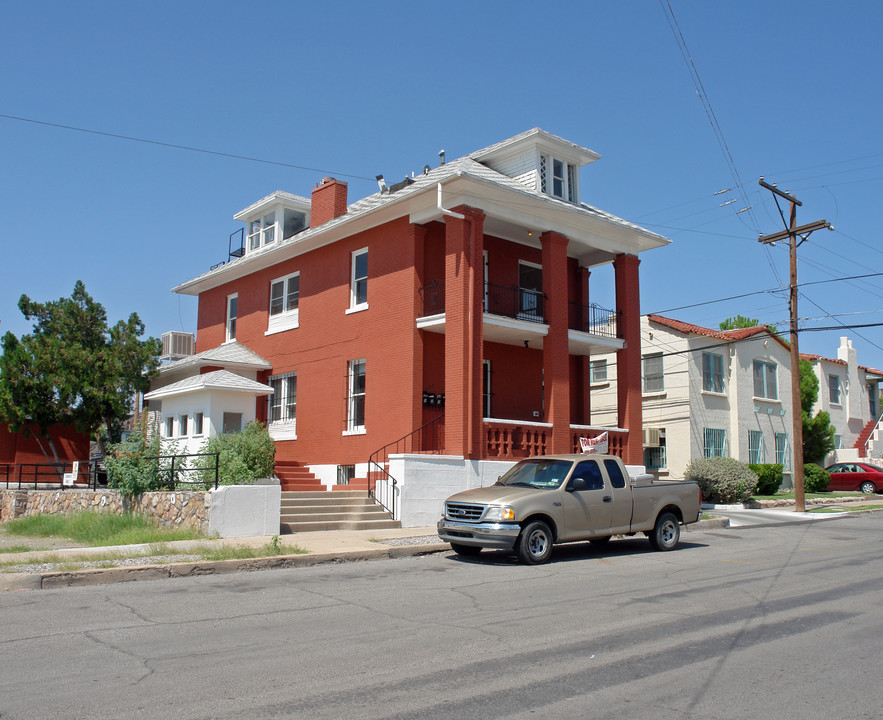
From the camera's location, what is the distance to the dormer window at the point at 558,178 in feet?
74.6

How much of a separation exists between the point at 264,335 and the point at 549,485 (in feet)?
49.1

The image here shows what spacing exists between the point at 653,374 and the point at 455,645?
1096 inches

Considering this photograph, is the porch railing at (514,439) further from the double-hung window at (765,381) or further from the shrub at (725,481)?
the double-hung window at (765,381)

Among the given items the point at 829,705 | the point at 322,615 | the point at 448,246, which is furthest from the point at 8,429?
the point at 829,705

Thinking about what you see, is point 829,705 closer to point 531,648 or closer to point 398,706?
point 531,648

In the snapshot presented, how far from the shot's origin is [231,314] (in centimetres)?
2838

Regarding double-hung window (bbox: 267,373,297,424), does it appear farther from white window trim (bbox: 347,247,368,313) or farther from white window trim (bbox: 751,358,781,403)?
white window trim (bbox: 751,358,781,403)

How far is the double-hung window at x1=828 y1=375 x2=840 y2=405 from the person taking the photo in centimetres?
4219

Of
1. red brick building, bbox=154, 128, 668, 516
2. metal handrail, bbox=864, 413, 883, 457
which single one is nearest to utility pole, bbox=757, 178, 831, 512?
red brick building, bbox=154, 128, 668, 516

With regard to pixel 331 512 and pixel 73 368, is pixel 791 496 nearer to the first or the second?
pixel 331 512

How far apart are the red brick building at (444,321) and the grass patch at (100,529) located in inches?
170

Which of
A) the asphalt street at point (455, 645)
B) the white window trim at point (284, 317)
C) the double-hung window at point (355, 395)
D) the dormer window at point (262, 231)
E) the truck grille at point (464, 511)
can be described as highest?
the dormer window at point (262, 231)

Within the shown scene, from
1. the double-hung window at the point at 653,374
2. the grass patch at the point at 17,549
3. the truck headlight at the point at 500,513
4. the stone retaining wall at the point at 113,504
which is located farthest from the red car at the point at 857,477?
the grass patch at the point at 17,549

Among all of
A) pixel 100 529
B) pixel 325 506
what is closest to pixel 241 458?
pixel 325 506
